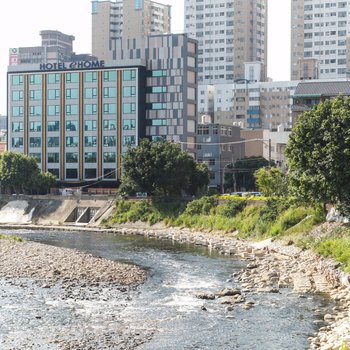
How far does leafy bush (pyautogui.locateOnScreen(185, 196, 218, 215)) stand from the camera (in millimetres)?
114312

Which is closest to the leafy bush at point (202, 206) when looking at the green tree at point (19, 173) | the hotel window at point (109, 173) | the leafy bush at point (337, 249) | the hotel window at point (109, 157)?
the leafy bush at point (337, 249)

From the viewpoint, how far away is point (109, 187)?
166 meters

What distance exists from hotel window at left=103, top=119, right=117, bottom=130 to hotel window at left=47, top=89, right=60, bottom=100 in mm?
13331

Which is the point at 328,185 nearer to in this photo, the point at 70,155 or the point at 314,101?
the point at 314,101

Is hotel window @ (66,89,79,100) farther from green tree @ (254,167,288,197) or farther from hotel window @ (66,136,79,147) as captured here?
green tree @ (254,167,288,197)

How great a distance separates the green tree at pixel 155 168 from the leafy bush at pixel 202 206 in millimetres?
6934

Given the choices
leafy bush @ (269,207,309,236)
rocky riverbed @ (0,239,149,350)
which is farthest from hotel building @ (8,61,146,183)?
rocky riverbed @ (0,239,149,350)

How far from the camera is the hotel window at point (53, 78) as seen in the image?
555 ft

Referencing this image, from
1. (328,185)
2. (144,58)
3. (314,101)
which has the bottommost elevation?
(328,185)

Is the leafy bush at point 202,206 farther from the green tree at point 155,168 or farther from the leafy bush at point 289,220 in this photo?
the leafy bush at point 289,220

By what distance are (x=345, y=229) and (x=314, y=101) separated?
65.8m

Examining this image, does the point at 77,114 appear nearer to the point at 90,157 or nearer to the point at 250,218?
the point at 90,157

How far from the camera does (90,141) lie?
167 meters

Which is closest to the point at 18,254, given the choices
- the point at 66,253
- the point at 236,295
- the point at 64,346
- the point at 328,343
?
the point at 66,253
